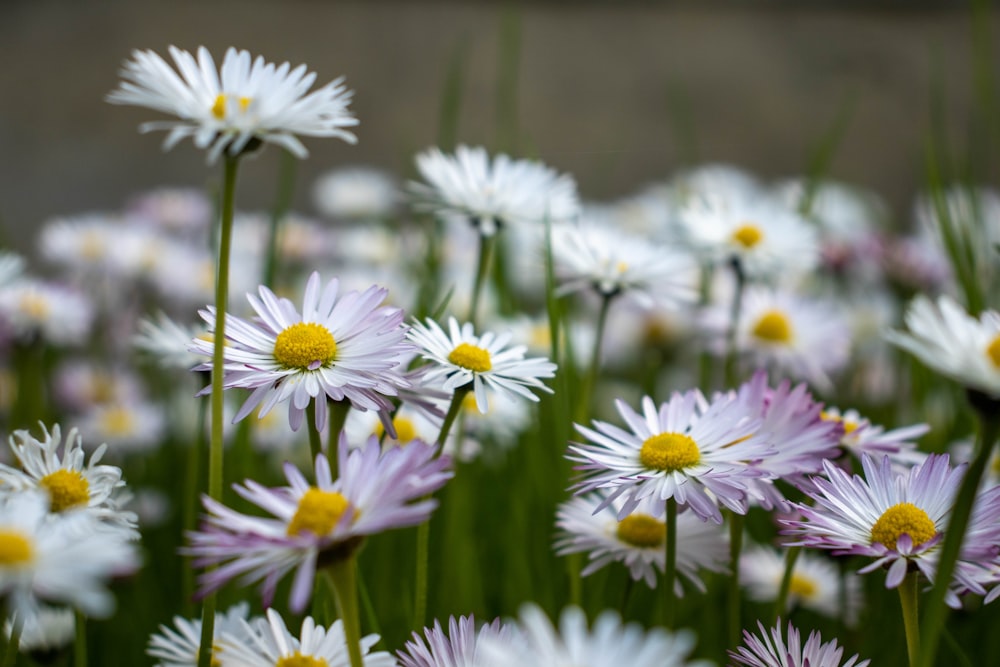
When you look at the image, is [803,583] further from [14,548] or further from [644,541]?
[14,548]

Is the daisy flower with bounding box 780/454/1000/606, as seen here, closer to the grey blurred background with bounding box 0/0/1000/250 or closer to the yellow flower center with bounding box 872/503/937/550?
the yellow flower center with bounding box 872/503/937/550

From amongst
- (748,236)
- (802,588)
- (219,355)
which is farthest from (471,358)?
(748,236)

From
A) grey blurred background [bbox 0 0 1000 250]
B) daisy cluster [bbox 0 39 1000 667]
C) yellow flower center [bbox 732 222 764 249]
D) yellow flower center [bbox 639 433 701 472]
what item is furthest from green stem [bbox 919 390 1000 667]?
grey blurred background [bbox 0 0 1000 250]

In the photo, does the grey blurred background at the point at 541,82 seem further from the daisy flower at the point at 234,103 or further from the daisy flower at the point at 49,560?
the daisy flower at the point at 49,560

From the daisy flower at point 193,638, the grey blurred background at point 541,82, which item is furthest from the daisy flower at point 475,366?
the grey blurred background at point 541,82

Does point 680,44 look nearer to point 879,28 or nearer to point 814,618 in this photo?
point 879,28

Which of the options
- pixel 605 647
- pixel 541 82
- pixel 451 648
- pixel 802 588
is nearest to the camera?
pixel 605 647
